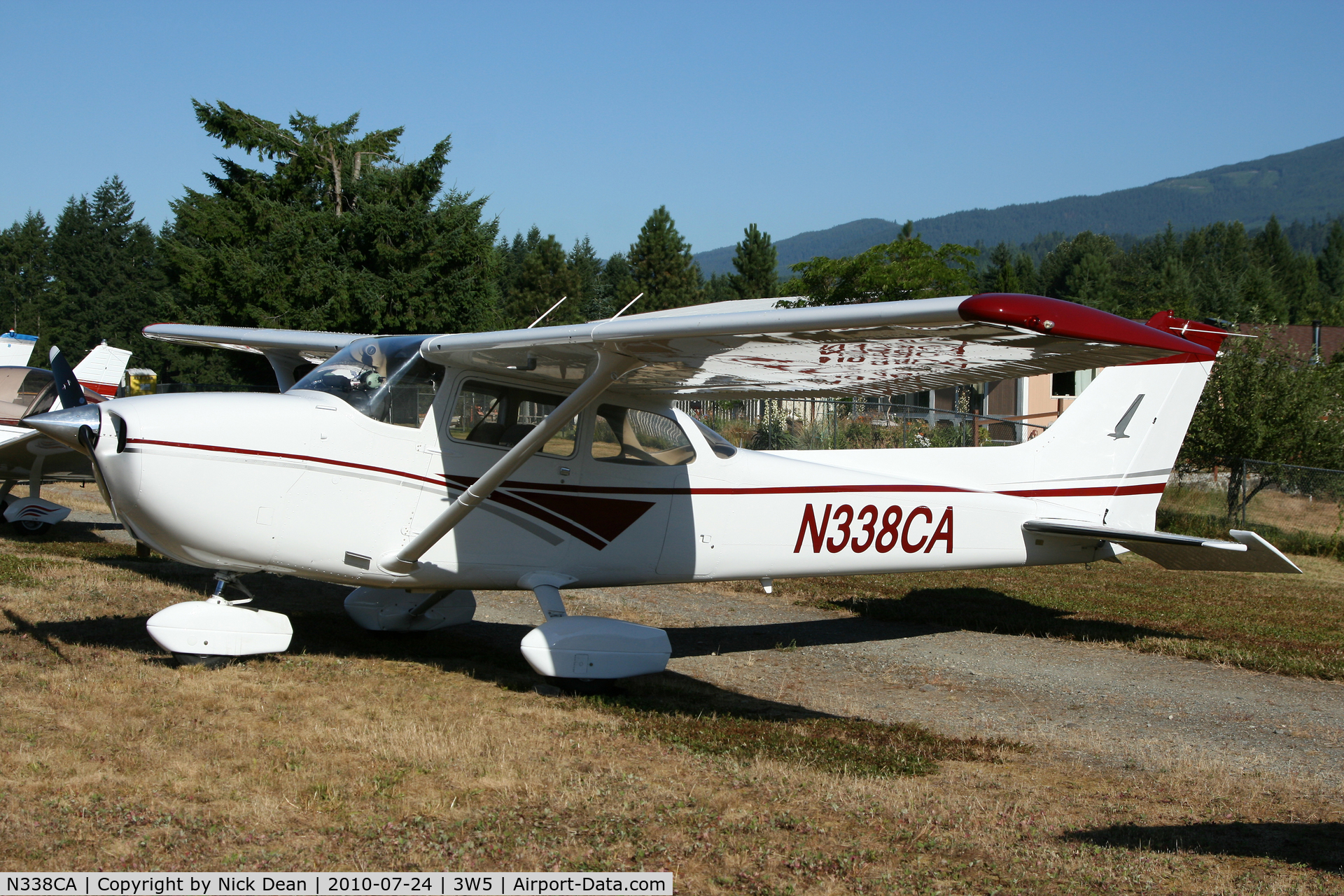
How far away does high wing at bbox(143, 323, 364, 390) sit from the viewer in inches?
343

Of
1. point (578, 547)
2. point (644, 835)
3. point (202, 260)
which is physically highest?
point (202, 260)

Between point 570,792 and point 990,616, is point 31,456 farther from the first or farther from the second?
point 990,616

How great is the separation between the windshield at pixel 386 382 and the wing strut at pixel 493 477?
0.68 meters

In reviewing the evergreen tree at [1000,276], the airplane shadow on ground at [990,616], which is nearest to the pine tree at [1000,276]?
the evergreen tree at [1000,276]

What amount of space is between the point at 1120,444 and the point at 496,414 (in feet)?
18.6

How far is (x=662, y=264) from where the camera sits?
62844 mm

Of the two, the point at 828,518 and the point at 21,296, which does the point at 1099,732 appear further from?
the point at 21,296

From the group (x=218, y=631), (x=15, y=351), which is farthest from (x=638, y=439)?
(x=15, y=351)

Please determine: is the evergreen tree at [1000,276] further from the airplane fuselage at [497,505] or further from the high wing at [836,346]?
the high wing at [836,346]

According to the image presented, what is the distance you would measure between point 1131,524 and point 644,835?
6.59 m

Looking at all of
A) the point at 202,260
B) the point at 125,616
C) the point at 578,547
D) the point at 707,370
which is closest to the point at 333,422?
the point at 578,547

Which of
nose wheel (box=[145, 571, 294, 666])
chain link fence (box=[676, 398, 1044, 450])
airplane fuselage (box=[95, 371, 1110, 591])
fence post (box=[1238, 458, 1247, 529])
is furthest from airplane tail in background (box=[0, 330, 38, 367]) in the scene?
fence post (box=[1238, 458, 1247, 529])

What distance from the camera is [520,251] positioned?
4599 inches

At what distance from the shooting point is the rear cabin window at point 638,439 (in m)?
7.24
